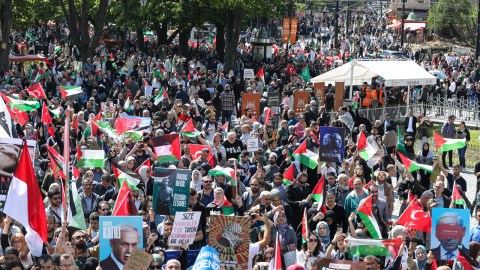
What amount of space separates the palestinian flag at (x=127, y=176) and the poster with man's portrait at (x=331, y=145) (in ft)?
12.2

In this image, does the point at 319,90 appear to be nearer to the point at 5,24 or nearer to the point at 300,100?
the point at 300,100

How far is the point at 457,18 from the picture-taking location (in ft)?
232

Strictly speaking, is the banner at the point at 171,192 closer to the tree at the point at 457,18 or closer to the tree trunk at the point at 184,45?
the tree trunk at the point at 184,45

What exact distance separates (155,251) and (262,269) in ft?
4.24

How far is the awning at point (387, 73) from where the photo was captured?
25.0 m

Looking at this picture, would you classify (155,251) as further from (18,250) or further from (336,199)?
(336,199)

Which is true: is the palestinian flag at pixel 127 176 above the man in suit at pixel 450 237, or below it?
above

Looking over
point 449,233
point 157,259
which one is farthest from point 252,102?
point 157,259

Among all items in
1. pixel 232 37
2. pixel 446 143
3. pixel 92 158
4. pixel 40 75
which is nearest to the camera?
pixel 92 158

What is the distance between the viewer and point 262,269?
30.5ft

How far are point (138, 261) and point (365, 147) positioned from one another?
25.7 feet

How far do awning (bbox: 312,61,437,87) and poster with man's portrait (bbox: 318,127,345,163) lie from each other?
10.6 metres

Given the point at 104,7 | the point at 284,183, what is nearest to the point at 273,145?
the point at 284,183

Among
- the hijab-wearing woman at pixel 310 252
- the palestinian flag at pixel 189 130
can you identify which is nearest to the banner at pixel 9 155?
the hijab-wearing woman at pixel 310 252
